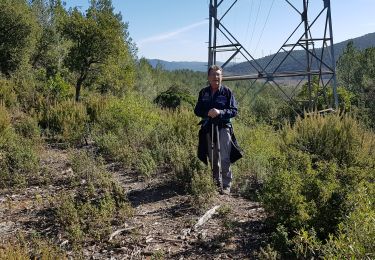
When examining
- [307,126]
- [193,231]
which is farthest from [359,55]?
[193,231]

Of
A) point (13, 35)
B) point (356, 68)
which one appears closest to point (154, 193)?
point (13, 35)

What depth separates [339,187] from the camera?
3709mm

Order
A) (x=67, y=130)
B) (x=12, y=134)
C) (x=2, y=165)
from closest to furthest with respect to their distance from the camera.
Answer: (x=2, y=165), (x=12, y=134), (x=67, y=130)

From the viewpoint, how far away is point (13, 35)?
20547 mm

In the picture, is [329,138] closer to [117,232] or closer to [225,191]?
[225,191]

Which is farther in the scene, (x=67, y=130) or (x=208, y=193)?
(x=67, y=130)

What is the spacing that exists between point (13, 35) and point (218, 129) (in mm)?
18798

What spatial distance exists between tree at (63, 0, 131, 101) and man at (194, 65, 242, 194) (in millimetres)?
12699

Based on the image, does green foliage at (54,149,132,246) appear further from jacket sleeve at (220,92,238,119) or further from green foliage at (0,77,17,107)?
green foliage at (0,77,17,107)

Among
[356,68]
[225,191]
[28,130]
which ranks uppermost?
[356,68]

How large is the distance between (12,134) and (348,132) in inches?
255

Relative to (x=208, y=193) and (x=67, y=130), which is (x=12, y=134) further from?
(x=208, y=193)

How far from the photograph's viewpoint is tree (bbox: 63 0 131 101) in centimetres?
1700

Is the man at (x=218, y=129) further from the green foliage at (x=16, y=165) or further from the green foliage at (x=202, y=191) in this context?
the green foliage at (x=16, y=165)
